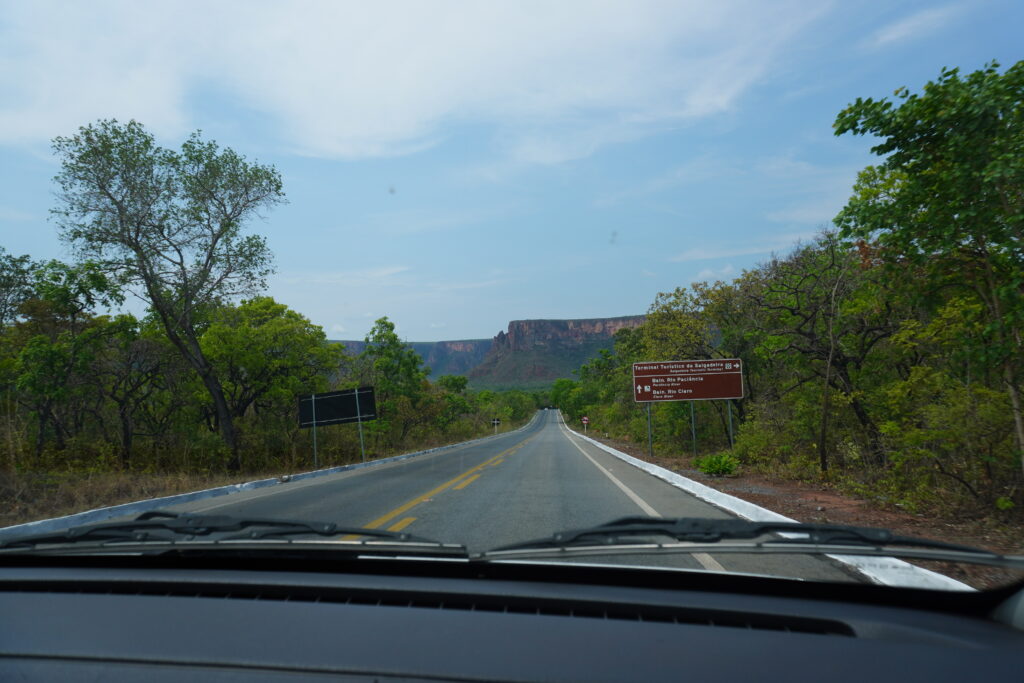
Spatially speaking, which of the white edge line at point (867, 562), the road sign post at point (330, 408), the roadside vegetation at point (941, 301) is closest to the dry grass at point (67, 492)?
the road sign post at point (330, 408)

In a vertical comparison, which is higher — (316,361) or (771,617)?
(316,361)

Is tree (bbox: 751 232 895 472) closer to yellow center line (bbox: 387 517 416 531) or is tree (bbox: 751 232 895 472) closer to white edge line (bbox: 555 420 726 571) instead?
white edge line (bbox: 555 420 726 571)

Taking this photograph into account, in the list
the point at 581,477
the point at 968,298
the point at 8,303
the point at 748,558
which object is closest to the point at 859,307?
the point at 968,298

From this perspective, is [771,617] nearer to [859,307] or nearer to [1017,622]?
[1017,622]

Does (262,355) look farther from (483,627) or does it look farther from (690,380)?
(483,627)

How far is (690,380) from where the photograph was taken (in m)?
20.6

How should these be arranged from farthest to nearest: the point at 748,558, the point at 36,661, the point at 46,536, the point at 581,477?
the point at 581,477, the point at 748,558, the point at 46,536, the point at 36,661

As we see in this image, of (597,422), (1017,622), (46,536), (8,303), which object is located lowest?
(597,422)

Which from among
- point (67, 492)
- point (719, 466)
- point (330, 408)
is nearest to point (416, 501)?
point (67, 492)

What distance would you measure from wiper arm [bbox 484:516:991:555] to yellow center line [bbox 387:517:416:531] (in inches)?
204

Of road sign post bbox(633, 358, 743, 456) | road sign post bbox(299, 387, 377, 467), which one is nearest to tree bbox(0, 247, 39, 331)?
road sign post bbox(299, 387, 377, 467)

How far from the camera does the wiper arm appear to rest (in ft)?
8.48

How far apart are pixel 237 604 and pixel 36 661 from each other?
0.59 meters

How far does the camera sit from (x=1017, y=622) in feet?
6.68
